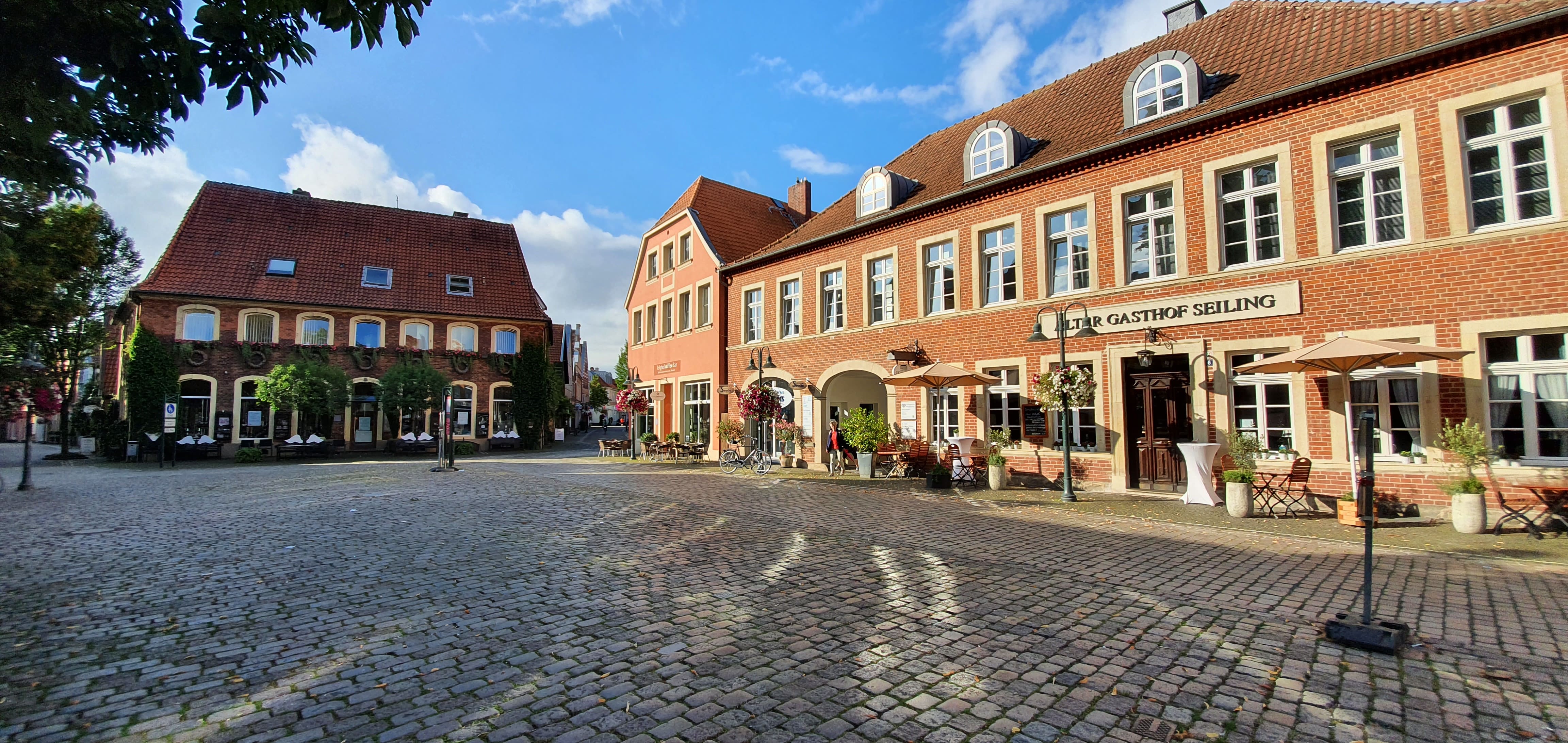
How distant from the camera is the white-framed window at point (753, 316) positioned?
22297mm

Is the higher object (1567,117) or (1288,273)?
(1567,117)

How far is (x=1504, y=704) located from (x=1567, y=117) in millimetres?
9327

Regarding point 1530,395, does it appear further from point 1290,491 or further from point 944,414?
point 944,414

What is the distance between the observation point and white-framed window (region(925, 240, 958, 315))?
16.3 m

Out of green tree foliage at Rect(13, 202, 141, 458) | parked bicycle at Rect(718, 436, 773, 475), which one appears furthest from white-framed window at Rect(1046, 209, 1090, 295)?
green tree foliage at Rect(13, 202, 141, 458)

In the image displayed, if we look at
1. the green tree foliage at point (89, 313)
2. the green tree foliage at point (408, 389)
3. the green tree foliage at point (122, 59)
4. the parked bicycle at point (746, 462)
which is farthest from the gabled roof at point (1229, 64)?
the green tree foliage at point (408, 389)

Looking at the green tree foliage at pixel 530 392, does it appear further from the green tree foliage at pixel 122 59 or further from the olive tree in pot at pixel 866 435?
the green tree foliage at pixel 122 59

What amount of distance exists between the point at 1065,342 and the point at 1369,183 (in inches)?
195

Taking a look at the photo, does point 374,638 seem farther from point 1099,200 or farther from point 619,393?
point 619,393

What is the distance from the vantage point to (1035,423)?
1409 centimetres

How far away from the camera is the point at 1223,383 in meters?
11.5

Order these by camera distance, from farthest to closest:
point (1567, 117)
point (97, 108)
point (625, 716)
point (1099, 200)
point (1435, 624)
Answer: point (1099, 200)
point (1567, 117)
point (1435, 624)
point (97, 108)
point (625, 716)

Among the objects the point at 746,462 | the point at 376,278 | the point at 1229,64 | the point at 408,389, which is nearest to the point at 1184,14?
the point at 1229,64

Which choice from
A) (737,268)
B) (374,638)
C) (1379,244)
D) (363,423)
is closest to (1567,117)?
(1379,244)
